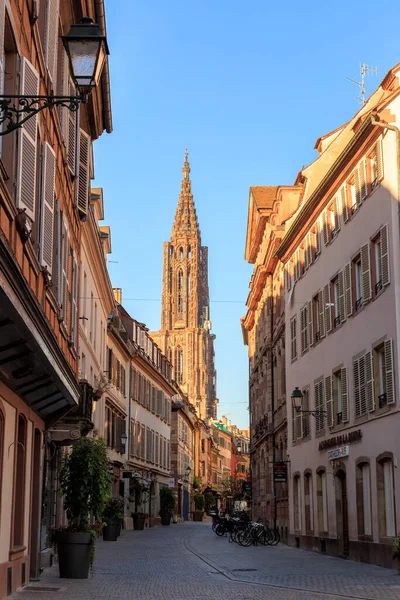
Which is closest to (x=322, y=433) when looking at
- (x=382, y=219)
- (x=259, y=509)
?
Answer: (x=382, y=219)

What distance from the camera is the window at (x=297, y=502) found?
33.2 meters

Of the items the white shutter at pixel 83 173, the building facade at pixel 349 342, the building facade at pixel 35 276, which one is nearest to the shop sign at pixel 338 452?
the building facade at pixel 349 342

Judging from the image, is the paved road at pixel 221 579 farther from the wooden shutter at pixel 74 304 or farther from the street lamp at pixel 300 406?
the wooden shutter at pixel 74 304

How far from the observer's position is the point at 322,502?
29.9 metres

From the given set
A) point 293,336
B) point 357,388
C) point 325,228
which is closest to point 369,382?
point 357,388

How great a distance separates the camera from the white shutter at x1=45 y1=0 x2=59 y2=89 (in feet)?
48.0

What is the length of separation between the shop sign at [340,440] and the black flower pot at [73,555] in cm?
930

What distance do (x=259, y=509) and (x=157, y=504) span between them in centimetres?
1782

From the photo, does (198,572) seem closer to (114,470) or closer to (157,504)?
(114,470)

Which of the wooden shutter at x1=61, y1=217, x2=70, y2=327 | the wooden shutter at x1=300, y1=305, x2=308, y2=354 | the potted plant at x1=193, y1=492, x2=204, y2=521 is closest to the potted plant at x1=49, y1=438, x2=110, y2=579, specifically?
the wooden shutter at x1=61, y1=217, x2=70, y2=327

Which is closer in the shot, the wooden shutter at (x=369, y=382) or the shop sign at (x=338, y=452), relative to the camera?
the wooden shutter at (x=369, y=382)

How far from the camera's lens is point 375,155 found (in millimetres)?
23797

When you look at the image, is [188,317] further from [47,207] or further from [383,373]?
[47,207]

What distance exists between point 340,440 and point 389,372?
554cm
